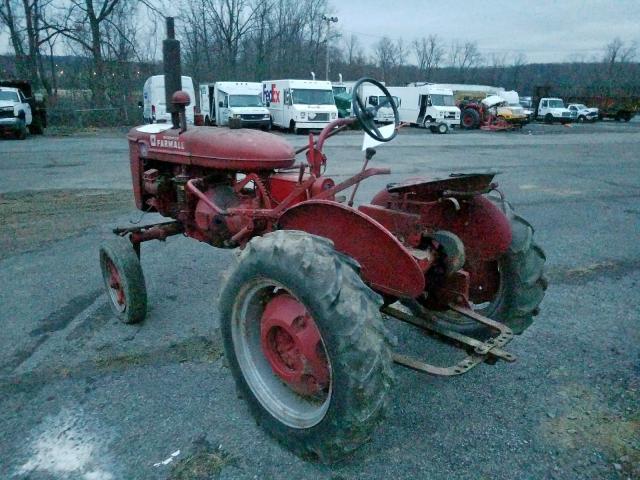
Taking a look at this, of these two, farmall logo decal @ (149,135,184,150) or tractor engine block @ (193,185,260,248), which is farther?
farmall logo decal @ (149,135,184,150)

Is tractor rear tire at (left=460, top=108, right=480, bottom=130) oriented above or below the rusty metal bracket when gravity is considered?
above

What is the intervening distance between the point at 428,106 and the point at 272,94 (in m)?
8.47

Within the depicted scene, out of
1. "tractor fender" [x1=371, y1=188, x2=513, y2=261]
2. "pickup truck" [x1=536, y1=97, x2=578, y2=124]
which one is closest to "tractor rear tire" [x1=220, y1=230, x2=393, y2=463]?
"tractor fender" [x1=371, y1=188, x2=513, y2=261]

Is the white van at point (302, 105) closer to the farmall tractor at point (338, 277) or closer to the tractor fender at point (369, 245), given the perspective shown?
the farmall tractor at point (338, 277)

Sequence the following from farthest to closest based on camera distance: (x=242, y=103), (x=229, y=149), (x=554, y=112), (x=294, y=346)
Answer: (x=554, y=112)
(x=242, y=103)
(x=229, y=149)
(x=294, y=346)

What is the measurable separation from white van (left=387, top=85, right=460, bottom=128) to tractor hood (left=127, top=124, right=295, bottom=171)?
73.9 ft

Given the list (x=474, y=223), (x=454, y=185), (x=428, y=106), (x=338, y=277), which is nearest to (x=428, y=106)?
(x=428, y=106)

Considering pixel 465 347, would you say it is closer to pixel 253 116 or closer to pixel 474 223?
pixel 474 223

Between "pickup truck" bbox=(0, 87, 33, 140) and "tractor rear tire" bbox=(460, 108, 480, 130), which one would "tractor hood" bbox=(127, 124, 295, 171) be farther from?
"tractor rear tire" bbox=(460, 108, 480, 130)

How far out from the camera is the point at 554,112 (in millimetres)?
34000

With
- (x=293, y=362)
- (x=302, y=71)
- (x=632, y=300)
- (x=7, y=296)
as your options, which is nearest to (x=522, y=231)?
(x=293, y=362)

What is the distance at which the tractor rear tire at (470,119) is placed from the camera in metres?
28.0

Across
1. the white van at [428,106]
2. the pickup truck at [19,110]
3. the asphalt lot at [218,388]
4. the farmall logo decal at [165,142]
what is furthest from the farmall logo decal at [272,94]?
the farmall logo decal at [165,142]

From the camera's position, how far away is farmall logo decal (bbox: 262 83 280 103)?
23984 millimetres
